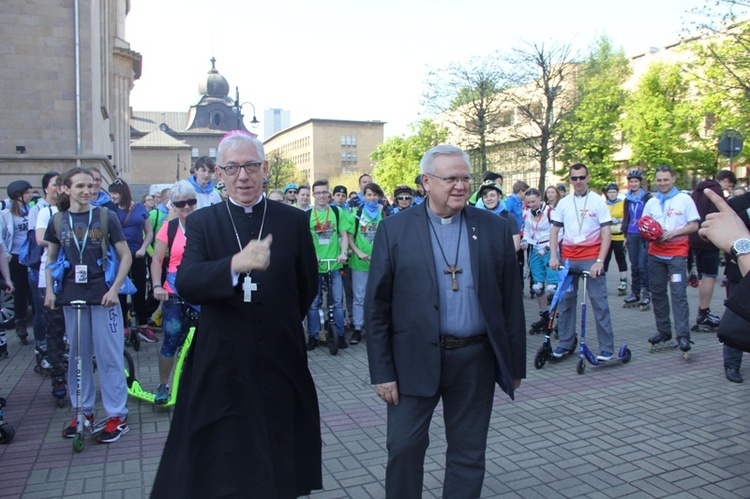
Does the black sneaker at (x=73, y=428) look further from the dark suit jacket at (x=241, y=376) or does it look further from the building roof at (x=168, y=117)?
the building roof at (x=168, y=117)

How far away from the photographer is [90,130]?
57.2 ft

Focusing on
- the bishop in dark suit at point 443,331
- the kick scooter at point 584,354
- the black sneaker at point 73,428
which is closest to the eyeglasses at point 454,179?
the bishop in dark suit at point 443,331

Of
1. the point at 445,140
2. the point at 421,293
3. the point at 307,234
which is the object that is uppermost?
the point at 445,140

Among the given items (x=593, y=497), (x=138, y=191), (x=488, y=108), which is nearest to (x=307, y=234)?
(x=593, y=497)

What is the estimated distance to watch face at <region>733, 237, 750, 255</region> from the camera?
2.53m

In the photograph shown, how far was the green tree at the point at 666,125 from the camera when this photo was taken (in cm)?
4372

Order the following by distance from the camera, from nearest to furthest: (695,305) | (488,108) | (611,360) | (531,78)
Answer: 1. (611,360)
2. (695,305)
3. (531,78)
4. (488,108)

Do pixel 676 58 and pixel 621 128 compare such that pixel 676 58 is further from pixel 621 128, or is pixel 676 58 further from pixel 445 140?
pixel 445 140

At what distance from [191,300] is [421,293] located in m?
1.22

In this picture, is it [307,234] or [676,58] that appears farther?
[676,58]

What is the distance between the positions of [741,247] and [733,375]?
4864 millimetres

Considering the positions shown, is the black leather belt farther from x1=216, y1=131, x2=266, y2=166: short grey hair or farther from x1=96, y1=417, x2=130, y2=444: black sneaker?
x1=96, y1=417, x2=130, y2=444: black sneaker

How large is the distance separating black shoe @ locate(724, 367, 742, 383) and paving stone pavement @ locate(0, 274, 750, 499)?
0.29 ft

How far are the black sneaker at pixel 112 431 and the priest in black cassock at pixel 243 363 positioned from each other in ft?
7.56
